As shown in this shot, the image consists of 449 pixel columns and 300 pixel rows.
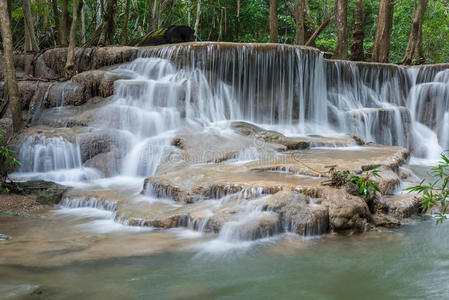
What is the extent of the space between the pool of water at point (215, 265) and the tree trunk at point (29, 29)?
383 inches

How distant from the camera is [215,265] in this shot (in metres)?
4.37

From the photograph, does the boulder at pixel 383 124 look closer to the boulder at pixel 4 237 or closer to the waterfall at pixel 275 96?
the waterfall at pixel 275 96

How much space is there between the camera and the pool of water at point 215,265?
369cm

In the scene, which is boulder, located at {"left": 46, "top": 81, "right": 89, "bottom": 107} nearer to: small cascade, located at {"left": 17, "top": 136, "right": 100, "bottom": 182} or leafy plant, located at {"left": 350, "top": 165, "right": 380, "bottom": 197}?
small cascade, located at {"left": 17, "top": 136, "right": 100, "bottom": 182}

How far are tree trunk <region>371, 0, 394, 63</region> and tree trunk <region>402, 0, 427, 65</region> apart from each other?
2.66 ft

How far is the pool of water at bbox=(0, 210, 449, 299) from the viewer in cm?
369

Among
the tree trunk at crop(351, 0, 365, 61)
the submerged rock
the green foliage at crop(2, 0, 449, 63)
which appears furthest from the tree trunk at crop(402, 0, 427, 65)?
the submerged rock

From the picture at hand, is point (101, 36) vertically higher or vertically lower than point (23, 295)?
A: higher

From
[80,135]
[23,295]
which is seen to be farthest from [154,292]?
[80,135]

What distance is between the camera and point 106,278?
3914 mm

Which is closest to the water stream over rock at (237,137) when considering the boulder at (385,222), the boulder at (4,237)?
the boulder at (385,222)

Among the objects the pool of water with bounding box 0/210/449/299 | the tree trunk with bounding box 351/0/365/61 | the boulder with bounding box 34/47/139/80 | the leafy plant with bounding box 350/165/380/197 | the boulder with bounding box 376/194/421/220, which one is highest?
the tree trunk with bounding box 351/0/365/61

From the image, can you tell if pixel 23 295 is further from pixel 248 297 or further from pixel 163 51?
pixel 163 51

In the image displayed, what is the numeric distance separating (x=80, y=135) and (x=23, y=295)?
19.1 ft
